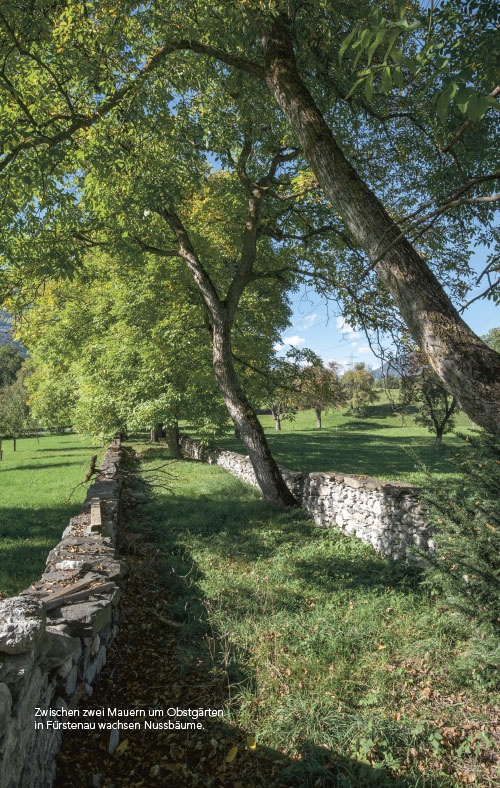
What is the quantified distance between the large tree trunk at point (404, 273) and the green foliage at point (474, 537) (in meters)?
0.61

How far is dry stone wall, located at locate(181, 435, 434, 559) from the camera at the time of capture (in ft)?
22.2

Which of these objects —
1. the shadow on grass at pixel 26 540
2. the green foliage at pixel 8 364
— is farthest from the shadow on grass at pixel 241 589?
the green foliage at pixel 8 364

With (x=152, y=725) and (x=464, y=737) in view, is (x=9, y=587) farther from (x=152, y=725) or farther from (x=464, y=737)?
(x=464, y=737)

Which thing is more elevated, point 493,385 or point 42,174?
point 42,174

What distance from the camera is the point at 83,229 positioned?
8.80 meters

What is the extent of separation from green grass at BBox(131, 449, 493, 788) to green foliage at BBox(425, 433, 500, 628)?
28cm

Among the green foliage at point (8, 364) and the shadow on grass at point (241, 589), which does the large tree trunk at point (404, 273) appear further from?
the green foliage at point (8, 364)

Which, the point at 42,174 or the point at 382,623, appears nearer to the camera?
the point at 382,623

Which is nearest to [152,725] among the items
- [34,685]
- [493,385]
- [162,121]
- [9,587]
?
[34,685]

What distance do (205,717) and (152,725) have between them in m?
0.43

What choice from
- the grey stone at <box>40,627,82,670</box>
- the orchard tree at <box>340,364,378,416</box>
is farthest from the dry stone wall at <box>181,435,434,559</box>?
the orchard tree at <box>340,364,378,416</box>

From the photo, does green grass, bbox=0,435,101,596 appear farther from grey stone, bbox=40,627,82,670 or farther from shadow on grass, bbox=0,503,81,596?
grey stone, bbox=40,627,82,670

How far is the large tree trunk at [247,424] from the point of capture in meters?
9.60

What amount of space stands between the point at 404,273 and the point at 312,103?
2325mm
